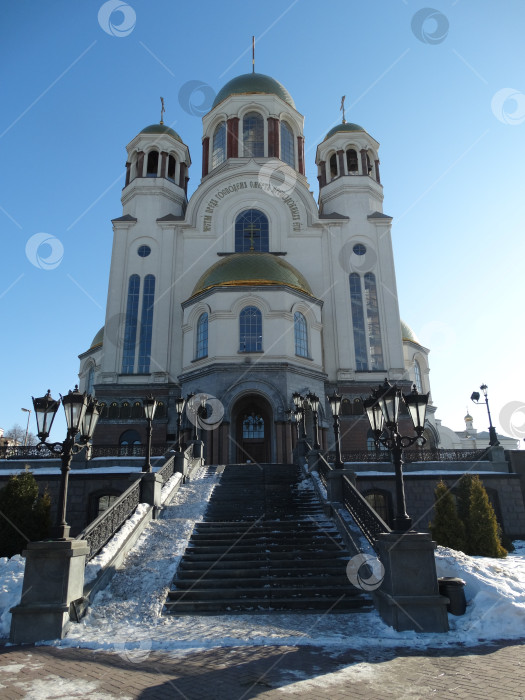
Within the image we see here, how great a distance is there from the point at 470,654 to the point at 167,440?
867 inches

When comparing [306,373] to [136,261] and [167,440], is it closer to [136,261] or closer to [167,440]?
[167,440]

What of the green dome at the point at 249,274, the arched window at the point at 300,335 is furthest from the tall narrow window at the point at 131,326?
the arched window at the point at 300,335

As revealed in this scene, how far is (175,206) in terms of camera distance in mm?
34344

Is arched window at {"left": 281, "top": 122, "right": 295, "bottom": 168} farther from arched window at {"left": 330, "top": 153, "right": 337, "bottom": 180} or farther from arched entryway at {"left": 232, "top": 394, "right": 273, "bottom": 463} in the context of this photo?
arched entryway at {"left": 232, "top": 394, "right": 273, "bottom": 463}

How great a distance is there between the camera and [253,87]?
3638 centimetres

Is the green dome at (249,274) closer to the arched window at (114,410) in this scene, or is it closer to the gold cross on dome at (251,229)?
the gold cross on dome at (251,229)

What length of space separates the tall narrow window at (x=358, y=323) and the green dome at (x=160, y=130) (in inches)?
654

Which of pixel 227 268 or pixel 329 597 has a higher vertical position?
pixel 227 268

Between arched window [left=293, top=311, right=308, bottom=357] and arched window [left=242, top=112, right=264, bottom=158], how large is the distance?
13480mm

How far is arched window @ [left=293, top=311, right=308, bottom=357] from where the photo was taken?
2677 centimetres

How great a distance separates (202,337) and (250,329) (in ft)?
9.04

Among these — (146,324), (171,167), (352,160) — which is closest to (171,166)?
(171,167)

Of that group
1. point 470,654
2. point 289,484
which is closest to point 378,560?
point 470,654

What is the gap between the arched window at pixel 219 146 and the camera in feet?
117
